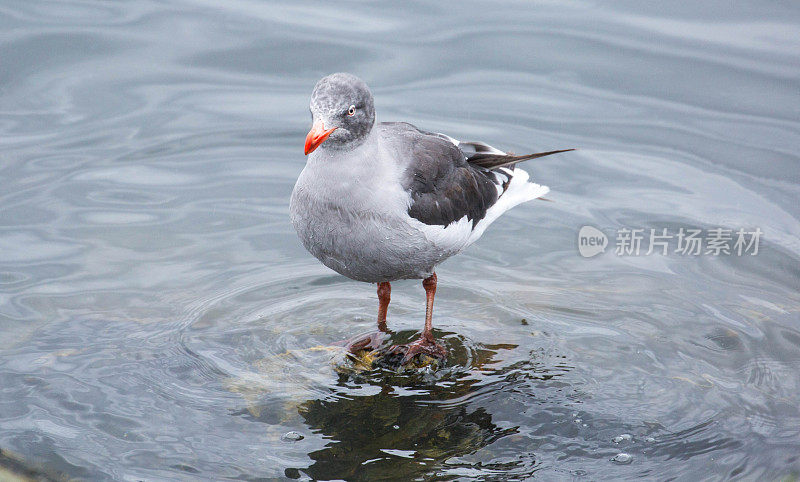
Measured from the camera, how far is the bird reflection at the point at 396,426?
18.5ft

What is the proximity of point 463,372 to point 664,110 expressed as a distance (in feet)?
17.6

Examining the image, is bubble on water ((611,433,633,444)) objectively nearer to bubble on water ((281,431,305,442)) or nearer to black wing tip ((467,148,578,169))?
bubble on water ((281,431,305,442))

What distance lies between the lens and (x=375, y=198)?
6.12 m

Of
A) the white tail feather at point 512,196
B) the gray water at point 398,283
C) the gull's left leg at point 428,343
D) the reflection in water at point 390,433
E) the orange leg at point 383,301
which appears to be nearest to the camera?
the reflection in water at point 390,433

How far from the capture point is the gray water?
5.92m

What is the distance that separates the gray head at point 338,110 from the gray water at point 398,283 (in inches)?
67.4

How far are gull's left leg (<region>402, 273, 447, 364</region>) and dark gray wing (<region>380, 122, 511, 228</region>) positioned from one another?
1.88 ft

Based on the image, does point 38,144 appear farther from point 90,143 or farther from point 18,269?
point 18,269

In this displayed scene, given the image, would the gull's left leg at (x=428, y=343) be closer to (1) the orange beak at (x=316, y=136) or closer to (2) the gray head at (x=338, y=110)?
(2) the gray head at (x=338, y=110)

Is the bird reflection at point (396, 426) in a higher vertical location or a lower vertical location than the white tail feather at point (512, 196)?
lower

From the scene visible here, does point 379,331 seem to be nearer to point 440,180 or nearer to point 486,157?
point 440,180

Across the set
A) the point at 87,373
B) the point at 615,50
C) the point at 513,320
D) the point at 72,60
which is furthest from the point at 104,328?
the point at 615,50

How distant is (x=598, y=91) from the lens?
435 inches

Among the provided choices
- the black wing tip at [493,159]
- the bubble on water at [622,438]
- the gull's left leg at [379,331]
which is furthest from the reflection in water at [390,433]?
the black wing tip at [493,159]
